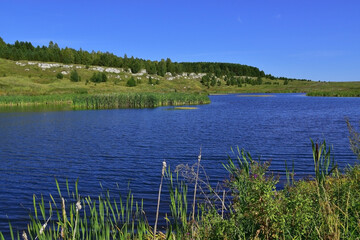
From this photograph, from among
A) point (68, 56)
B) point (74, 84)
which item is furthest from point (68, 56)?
point (74, 84)

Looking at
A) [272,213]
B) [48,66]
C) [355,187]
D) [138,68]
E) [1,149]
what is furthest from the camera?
[138,68]

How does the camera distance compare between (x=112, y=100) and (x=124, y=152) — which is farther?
(x=112, y=100)

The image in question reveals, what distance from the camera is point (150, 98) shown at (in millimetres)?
57312

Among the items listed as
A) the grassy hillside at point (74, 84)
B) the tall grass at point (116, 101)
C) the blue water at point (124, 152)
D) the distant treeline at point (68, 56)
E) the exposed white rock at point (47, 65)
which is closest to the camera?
the blue water at point (124, 152)

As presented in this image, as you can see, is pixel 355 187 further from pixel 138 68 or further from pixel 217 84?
pixel 217 84

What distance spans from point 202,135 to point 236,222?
66.2 ft

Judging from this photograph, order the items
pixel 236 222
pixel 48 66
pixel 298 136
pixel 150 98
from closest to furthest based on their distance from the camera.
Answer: pixel 236 222
pixel 298 136
pixel 150 98
pixel 48 66

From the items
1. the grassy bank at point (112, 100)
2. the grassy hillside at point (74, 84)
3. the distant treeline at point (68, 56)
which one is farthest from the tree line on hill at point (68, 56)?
the grassy bank at point (112, 100)

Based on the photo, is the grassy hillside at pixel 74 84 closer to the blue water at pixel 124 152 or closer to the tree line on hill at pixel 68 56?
the tree line on hill at pixel 68 56

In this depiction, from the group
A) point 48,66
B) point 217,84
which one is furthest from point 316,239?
point 217,84

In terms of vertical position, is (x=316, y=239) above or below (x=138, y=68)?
below

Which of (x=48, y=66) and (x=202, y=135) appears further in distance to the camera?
(x=48, y=66)

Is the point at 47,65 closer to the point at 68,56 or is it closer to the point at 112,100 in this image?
the point at 68,56

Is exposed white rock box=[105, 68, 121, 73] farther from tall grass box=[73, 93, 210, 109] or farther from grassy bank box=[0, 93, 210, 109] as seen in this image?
tall grass box=[73, 93, 210, 109]
